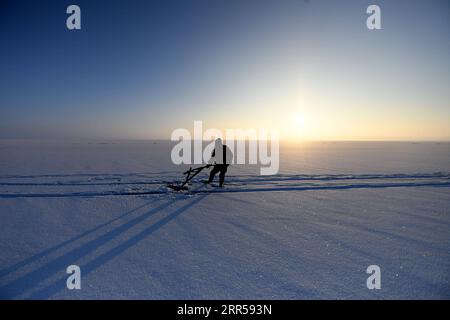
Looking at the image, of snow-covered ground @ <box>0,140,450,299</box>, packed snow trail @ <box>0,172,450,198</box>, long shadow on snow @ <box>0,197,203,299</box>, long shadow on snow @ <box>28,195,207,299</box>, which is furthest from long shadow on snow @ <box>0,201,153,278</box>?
packed snow trail @ <box>0,172,450,198</box>

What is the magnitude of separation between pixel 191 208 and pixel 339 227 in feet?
12.0

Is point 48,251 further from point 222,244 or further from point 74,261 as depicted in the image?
point 222,244

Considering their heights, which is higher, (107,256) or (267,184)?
(267,184)

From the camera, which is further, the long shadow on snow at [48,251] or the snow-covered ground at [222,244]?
the long shadow on snow at [48,251]

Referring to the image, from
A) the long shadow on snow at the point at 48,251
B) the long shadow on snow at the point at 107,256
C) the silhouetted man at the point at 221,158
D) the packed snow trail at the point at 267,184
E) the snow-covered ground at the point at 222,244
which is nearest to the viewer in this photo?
the long shadow on snow at the point at 107,256

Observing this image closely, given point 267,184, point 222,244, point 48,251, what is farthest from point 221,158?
point 48,251

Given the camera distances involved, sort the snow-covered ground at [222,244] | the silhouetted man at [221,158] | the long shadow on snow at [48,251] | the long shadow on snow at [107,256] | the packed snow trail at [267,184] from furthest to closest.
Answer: the silhouetted man at [221,158], the packed snow trail at [267,184], the long shadow on snow at [48,251], the snow-covered ground at [222,244], the long shadow on snow at [107,256]

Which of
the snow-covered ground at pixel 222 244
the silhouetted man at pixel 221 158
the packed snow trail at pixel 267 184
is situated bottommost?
the snow-covered ground at pixel 222 244

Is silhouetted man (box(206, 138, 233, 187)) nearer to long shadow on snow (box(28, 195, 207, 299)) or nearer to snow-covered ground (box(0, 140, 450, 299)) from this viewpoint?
snow-covered ground (box(0, 140, 450, 299))

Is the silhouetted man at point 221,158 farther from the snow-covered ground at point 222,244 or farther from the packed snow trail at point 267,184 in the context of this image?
the snow-covered ground at point 222,244

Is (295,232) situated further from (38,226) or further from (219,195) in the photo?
(38,226)

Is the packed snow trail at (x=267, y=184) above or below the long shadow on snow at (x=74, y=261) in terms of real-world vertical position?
above

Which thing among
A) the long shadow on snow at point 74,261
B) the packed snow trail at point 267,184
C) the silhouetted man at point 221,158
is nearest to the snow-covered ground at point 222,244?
the long shadow on snow at point 74,261

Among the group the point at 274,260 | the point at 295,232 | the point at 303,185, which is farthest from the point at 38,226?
the point at 303,185
